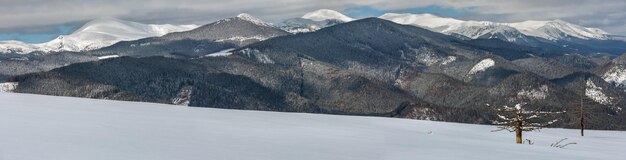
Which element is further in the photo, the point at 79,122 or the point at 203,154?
the point at 79,122

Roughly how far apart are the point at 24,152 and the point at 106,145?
64.8 inches

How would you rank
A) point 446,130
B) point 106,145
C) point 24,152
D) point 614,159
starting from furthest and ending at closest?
point 446,130 → point 614,159 → point 106,145 → point 24,152

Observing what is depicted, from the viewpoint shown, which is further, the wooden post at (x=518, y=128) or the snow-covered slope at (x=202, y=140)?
the wooden post at (x=518, y=128)

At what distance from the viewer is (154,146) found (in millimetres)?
11914

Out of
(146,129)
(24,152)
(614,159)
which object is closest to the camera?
(24,152)

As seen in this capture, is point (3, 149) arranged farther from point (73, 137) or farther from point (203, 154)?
point (203, 154)

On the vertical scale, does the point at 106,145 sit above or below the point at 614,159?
above

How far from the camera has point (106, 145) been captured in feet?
37.9

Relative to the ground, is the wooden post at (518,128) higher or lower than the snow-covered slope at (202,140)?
lower

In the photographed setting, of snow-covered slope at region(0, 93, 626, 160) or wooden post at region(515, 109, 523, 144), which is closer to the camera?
snow-covered slope at region(0, 93, 626, 160)

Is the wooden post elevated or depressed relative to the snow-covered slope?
depressed

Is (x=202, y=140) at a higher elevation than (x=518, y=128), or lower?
higher

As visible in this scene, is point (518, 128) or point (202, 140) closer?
point (202, 140)

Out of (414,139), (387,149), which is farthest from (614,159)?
(387,149)
